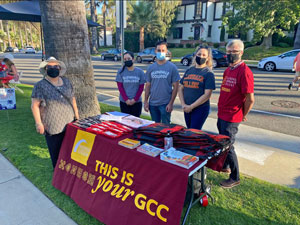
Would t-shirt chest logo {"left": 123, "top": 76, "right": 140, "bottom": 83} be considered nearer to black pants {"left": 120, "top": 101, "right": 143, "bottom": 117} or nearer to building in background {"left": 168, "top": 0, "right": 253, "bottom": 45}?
black pants {"left": 120, "top": 101, "right": 143, "bottom": 117}

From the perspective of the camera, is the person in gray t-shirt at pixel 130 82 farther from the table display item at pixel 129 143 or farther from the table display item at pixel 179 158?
the table display item at pixel 179 158

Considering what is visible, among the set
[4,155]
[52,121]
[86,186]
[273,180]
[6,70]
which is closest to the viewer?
[86,186]

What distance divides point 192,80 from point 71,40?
7.97 ft

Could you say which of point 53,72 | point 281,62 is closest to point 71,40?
point 53,72

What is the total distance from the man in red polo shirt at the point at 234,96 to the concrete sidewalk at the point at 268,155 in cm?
72

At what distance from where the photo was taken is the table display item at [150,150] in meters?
2.36

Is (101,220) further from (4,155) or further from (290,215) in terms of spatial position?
(4,155)

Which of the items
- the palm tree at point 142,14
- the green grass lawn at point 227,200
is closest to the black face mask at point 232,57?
the green grass lawn at point 227,200

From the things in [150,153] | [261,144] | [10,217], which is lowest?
[10,217]

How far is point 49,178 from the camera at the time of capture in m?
3.51

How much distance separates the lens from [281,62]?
14.5 m

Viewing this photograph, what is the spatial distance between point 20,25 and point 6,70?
8332cm

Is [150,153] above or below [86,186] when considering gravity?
above

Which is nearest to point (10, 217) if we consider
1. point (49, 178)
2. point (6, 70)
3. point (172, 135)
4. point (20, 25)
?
point (49, 178)
